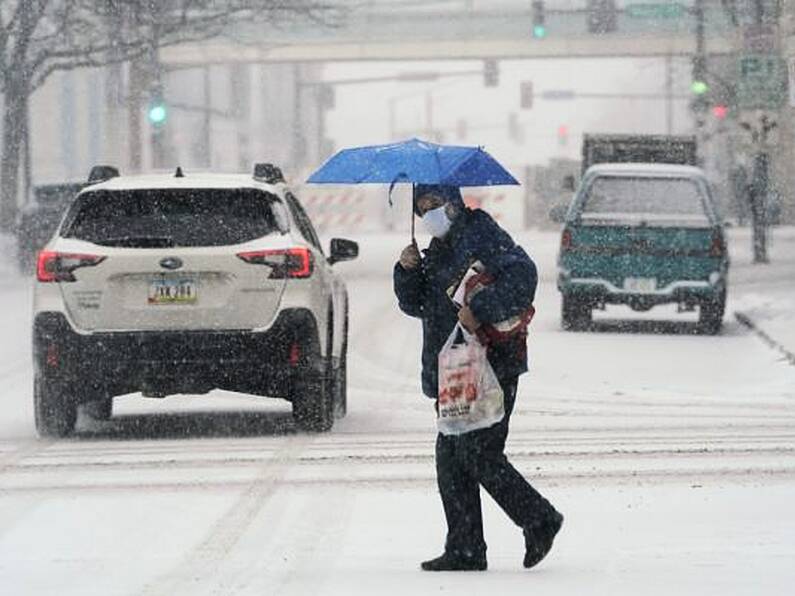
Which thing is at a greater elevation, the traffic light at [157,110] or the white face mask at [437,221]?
the white face mask at [437,221]

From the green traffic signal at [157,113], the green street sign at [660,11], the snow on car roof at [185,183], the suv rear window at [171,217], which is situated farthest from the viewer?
the green street sign at [660,11]

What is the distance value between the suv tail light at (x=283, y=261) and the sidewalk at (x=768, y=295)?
8122mm

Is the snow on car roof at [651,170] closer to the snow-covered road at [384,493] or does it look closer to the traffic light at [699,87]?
the snow-covered road at [384,493]

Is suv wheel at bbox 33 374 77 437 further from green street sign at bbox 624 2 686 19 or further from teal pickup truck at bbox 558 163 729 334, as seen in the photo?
green street sign at bbox 624 2 686 19

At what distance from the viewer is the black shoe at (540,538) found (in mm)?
9109

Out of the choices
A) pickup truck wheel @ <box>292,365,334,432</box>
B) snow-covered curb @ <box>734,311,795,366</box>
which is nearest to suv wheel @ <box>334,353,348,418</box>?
pickup truck wheel @ <box>292,365,334,432</box>

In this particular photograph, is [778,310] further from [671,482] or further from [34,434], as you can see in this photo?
[671,482]

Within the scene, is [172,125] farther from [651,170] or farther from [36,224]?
[651,170]

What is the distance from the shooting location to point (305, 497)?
11750 millimetres

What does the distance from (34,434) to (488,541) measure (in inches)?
245

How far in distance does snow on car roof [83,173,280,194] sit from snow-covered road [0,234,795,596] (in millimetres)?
1601

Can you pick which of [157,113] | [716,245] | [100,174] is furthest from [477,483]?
[157,113]

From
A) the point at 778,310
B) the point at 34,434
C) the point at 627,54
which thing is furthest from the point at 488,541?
the point at 627,54

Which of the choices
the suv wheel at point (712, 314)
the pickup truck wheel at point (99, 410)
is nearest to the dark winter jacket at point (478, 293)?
the pickup truck wheel at point (99, 410)
